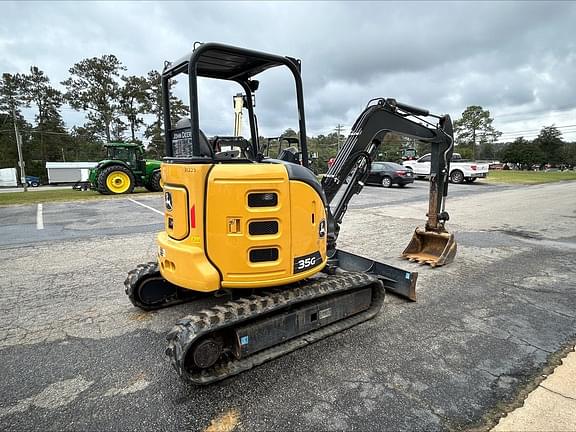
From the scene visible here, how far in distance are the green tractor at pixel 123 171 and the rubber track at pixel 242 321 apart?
15544mm

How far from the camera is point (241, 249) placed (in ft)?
9.91

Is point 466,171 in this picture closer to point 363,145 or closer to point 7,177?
point 363,145

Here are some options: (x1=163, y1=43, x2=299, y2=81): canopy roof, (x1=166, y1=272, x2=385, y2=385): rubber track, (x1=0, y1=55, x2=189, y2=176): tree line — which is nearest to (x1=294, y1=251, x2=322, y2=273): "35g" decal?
(x1=166, y1=272, x2=385, y2=385): rubber track

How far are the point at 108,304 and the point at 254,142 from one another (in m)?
2.83

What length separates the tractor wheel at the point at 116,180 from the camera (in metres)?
17.5

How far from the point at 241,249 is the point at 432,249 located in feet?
→ 15.3

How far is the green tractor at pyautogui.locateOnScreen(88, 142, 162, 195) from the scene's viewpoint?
17.8 meters

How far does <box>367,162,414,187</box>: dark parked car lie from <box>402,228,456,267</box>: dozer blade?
A: 49.9 ft

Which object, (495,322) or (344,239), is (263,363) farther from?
(344,239)

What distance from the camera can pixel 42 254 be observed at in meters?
6.84

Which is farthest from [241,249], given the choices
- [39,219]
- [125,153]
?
[125,153]

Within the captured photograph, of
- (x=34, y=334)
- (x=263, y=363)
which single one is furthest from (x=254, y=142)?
Result: (x=34, y=334)

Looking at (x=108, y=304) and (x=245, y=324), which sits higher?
(x=245, y=324)

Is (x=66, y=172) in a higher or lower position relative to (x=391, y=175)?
higher
